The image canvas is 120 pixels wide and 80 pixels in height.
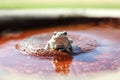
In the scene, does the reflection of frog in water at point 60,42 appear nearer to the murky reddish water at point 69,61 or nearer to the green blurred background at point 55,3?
the murky reddish water at point 69,61

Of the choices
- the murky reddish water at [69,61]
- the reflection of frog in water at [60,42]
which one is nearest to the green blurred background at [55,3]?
the murky reddish water at [69,61]

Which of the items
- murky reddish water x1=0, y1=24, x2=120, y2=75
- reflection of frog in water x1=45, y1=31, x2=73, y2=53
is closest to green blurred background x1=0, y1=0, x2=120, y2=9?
murky reddish water x1=0, y1=24, x2=120, y2=75

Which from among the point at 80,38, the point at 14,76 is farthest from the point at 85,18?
the point at 14,76

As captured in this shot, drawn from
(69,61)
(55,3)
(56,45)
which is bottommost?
(69,61)

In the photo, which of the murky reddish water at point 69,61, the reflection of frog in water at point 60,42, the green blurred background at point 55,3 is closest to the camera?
the murky reddish water at point 69,61

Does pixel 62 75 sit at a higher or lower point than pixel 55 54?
lower

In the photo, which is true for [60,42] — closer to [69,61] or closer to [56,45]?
[56,45]

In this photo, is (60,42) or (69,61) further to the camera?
(60,42)

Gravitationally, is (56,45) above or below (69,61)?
above

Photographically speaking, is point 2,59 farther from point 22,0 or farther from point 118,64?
point 22,0

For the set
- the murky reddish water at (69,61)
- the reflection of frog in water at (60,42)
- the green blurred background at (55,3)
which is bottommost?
the murky reddish water at (69,61)

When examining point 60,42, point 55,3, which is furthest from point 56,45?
point 55,3
